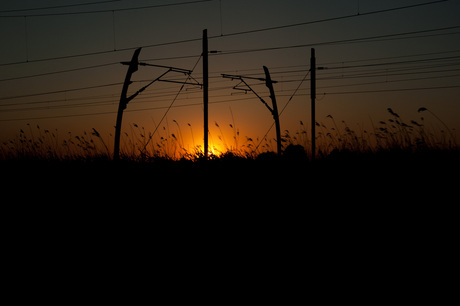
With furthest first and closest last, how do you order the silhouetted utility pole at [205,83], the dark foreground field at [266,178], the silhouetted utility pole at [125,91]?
the silhouetted utility pole at [125,91] → the silhouetted utility pole at [205,83] → the dark foreground field at [266,178]

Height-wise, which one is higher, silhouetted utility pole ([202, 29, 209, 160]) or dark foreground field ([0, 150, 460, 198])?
silhouetted utility pole ([202, 29, 209, 160])

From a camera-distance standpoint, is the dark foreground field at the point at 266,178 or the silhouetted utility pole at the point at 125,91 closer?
the dark foreground field at the point at 266,178

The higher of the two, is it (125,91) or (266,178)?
(125,91)

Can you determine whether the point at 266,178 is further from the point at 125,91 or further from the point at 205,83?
the point at 125,91

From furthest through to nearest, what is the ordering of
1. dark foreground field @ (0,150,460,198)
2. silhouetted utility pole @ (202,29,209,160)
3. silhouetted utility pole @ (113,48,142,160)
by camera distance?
1. silhouetted utility pole @ (113,48,142,160)
2. silhouetted utility pole @ (202,29,209,160)
3. dark foreground field @ (0,150,460,198)

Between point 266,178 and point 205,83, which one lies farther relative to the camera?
point 205,83

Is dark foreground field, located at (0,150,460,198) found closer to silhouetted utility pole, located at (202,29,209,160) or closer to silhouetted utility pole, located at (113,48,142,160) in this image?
silhouetted utility pole, located at (202,29,209,160)

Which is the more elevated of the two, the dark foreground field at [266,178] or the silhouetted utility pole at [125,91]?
the silhouetted utility pole at [125,91]

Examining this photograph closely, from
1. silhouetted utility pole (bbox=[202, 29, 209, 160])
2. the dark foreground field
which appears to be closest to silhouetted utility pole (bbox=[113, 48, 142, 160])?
silhouetted utility pole (bbox=[202, 29, 209, 160])

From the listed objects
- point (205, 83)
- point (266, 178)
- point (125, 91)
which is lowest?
point (266, 178)

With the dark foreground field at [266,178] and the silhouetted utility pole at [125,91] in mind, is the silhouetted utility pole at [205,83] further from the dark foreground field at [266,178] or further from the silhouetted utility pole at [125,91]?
the dark foreground field at [266,178]

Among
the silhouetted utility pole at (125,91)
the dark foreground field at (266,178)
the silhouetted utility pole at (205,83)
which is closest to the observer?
the dark foreground field at (266,178)

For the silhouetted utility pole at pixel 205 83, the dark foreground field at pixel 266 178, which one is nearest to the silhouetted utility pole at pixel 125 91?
the silhouetted utility pole at pixel 205 83

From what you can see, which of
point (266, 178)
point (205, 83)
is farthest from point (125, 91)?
point (266, 178)
